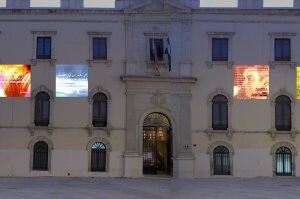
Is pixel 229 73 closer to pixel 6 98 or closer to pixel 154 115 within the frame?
pixel 154 115

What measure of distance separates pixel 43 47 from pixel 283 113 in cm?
1566

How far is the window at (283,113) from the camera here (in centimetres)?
3709

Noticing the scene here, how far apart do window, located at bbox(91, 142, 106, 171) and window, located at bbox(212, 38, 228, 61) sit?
9.04 metres

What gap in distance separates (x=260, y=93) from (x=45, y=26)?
1419cm

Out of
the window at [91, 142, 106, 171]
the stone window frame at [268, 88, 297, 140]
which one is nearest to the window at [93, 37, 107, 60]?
the window at [91, 142, 106, 171]

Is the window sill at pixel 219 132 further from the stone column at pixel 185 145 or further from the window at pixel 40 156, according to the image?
the window at pixel 40 156

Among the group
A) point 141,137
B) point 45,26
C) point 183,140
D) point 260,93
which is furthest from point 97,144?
point 260,93

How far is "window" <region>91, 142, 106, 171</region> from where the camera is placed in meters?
36.9

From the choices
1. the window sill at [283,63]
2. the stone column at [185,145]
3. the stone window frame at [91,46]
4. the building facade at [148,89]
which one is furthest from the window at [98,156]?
the window sill at [283,63]

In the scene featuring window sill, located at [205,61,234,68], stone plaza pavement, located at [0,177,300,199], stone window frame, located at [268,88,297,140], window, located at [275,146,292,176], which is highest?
window sill, located at [205,61,234,68]

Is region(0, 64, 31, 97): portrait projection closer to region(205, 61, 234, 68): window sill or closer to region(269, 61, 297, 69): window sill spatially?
region(205, 61, 234, 68): window sill

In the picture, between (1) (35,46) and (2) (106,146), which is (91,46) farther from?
(2) (106,146)

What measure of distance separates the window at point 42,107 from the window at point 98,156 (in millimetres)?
3453

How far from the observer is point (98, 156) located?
36.9m
